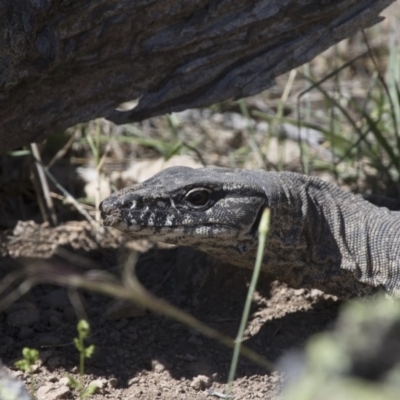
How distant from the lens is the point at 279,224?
15.8 ft

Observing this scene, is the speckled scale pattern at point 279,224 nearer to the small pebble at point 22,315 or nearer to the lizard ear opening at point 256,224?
the lizard ear opening at point 256,224

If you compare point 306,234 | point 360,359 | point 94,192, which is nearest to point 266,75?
point 306,234

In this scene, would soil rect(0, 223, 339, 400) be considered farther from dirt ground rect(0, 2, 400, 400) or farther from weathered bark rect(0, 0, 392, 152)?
weathered bark rect(0, 0, 392, 152)

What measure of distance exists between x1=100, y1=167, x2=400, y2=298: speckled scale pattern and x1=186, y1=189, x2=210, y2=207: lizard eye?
20 mm

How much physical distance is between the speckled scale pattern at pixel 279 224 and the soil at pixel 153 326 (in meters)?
0.42

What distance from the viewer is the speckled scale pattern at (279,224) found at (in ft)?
15.3

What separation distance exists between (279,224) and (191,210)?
0.53m

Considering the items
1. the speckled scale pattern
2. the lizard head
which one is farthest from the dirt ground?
the lizard head

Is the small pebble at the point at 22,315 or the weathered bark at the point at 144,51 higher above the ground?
the weathered bark at the point at 144,51

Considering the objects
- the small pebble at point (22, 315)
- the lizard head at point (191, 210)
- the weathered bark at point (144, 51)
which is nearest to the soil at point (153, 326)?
the small pebble at point (22, 315)

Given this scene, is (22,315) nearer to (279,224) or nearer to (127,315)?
(127,315)

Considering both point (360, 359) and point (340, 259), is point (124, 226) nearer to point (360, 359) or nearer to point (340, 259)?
point (340, 259)

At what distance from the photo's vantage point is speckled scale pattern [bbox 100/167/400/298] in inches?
183

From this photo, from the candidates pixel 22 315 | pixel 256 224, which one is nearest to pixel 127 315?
pixel 22 315
